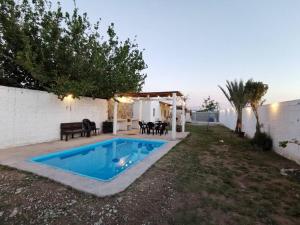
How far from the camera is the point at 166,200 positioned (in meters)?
3.86

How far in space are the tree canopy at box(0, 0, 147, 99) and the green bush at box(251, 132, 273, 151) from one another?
8620mm

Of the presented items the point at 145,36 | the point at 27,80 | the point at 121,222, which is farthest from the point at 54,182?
the point at 145,36

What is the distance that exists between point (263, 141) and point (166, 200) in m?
8.42

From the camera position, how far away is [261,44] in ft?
41.5

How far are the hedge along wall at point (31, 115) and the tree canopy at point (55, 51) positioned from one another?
875 millimetres

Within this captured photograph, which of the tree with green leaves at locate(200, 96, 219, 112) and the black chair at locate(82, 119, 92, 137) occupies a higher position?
the tree with green leaves at locate(200, 96, 219, 112)

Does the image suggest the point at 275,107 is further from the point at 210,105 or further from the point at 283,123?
the point at 210,105

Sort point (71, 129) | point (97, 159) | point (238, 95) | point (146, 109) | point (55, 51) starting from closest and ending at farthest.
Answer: point (97, 159) → point (55, 51) → point (71, 129) → point (238, 95) → point (146, 109)

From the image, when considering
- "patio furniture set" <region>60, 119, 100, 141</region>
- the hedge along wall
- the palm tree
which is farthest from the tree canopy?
the palm tree

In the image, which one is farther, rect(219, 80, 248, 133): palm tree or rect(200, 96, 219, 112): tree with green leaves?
rect(200, 96, 219, 112): tree with green leaves

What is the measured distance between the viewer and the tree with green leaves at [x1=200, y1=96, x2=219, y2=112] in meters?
45.4

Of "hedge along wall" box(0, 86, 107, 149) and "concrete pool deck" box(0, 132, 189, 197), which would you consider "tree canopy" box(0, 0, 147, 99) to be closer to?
"hedge along wall" box(0, 86, 107, 149)

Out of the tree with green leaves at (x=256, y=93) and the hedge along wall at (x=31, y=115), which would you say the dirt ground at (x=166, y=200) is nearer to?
the hedge along wall at (x=31, y=115)

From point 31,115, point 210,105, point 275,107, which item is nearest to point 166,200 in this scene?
point 31,115
